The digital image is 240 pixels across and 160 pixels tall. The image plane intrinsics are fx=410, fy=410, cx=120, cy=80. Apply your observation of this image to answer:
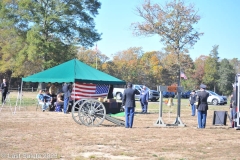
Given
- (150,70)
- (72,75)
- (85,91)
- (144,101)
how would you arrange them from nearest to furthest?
(85,91) → (72,75) → (144,101) → (150,70)

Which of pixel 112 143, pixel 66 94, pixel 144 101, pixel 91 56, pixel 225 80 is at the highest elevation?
pixel 91 56

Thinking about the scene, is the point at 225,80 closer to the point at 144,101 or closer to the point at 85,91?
the point at 144,101

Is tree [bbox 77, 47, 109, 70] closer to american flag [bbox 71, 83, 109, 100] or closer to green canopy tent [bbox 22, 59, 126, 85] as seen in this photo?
green canopy tent [bbox 22, 59, 126, 85]

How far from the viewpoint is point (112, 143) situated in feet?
33.6

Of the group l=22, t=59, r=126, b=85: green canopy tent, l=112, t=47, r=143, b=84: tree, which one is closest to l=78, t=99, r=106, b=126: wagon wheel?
l=22, t=59, r=126, b=85: green canopy tent

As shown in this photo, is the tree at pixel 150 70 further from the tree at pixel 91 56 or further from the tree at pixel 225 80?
the tree at pixel 225 80

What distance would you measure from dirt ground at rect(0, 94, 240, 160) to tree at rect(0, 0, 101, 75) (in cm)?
2970

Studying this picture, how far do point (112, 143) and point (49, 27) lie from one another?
114ft

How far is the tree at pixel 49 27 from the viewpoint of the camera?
42.4 m

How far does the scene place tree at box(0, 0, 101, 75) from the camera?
139ft

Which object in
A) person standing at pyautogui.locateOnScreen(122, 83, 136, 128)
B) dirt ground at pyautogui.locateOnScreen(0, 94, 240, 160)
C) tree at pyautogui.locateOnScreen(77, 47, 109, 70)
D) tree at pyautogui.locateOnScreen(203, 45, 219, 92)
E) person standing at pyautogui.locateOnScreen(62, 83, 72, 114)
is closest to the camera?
dirt ground at pyautogui.locateOnScreen(0, 94, 240, 160)

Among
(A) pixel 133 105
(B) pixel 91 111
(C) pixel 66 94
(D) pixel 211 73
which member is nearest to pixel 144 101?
(C) pixel 66 94

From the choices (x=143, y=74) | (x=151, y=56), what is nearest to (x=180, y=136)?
(x=143, y=74)

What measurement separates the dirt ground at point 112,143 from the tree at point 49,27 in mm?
29700
